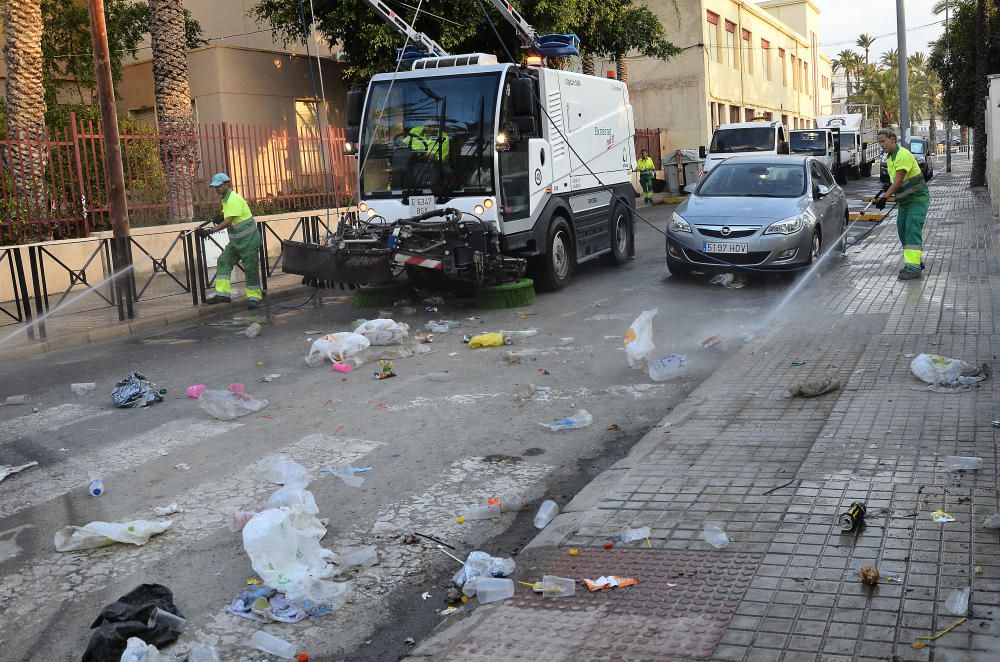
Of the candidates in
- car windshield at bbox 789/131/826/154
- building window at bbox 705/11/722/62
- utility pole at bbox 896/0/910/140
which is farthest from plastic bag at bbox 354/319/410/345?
building window at bbox 705/11/722/62

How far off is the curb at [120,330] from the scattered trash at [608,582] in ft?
27.4

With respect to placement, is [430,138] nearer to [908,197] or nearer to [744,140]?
[908,197]

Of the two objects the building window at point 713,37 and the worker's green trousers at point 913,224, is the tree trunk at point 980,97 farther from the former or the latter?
the worker's green trousers at point 913,224

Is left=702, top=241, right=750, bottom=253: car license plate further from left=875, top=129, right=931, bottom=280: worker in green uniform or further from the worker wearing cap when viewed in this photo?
the worker wearing cap

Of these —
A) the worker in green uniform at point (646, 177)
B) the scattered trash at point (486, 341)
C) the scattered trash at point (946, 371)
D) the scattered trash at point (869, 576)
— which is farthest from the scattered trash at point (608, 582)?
the worker in green uniform at point (646, 177)

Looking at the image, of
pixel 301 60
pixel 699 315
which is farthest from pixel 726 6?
pixel 699 315

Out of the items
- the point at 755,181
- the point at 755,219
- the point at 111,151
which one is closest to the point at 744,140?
the point at 755,181

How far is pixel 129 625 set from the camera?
140 inches

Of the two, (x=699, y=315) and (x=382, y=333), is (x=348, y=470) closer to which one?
(x=382, y=333)

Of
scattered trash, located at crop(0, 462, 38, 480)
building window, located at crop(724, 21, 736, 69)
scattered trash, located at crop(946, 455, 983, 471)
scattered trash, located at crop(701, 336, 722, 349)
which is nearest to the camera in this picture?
scattered trash, located at crop(946, 455, 983, 471)

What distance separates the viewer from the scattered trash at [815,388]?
248 inches

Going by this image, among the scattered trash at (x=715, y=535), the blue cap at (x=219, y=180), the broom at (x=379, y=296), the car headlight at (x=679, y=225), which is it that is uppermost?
the blue cap at (x=219, y=180)

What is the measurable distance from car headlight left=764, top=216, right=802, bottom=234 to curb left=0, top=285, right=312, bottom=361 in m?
6.91

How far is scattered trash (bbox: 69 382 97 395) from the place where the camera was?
809cm
